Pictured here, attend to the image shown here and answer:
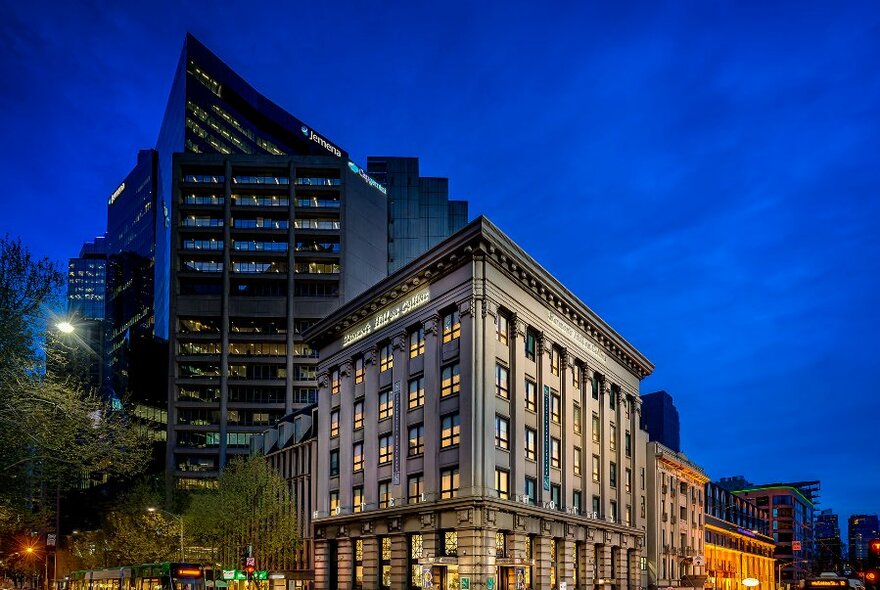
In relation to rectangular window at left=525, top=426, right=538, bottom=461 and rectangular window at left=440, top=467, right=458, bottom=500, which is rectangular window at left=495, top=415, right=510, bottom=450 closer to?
rectangular window at left=525, top=426, right=538, bottom=461

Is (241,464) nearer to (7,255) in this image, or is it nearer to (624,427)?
(624,427)

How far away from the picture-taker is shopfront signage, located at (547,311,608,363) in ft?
194

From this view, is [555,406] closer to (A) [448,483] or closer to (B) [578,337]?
(B) [578,337]

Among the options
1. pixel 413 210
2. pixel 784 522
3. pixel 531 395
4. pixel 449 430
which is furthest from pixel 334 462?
pixel 784 522

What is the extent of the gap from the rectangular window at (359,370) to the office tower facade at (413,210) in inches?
3692

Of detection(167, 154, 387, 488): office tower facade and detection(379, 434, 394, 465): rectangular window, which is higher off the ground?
detection(167, 154, 387, 488): office tower facade

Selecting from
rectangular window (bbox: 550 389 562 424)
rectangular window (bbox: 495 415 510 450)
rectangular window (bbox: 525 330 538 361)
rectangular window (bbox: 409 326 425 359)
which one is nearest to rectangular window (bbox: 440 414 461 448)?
rectangular window (bbox: 495 415 510 450)

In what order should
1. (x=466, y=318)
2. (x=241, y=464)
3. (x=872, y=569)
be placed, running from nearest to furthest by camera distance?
1. (x=872, y=569)
2. (x=466, y=318)
3. (x=241, y=464)

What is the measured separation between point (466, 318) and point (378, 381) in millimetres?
11899

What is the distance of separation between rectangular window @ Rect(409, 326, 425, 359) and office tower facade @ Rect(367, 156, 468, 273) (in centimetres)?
10061

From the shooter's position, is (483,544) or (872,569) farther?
(483,544)

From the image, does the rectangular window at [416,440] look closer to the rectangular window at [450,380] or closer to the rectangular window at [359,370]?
the rectangular window at [450,380]

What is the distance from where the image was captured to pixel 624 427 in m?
71.4

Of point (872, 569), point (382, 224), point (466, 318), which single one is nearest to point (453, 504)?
point (466, 318)
